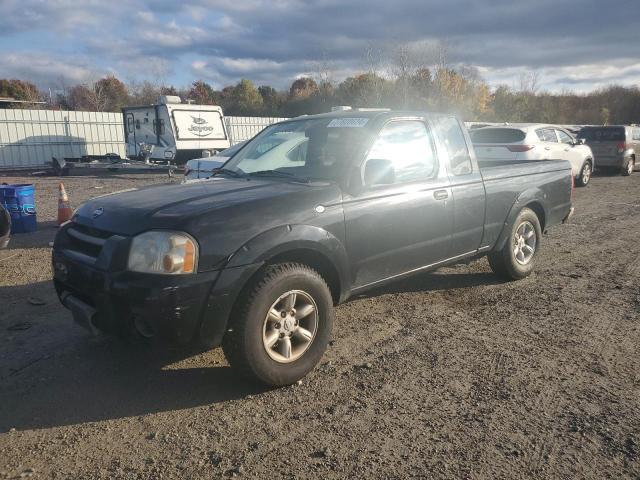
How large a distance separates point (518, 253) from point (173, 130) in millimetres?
16231

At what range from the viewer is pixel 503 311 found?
15.8ft

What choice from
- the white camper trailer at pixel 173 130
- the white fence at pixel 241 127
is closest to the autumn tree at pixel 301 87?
the white fence at pixel 241 127

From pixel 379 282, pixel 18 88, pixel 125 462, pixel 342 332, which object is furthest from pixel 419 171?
pixel 18 88

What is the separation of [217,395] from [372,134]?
231 centimetres

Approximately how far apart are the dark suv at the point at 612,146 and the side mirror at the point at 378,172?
1774 centimetres

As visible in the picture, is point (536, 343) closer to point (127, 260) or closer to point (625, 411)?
point (625, 411)

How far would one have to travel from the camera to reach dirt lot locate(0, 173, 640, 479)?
2643mm

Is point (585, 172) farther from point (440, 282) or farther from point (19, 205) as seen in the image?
point (19, 205)

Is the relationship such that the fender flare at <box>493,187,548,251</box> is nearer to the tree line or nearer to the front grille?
the front grille

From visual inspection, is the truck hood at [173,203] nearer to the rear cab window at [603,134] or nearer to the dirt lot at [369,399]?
the dirt lot at [369,399]

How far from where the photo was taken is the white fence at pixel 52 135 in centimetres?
2136

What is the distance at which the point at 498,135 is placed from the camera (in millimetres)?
12883

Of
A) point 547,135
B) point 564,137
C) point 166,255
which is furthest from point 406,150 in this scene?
point 564,137

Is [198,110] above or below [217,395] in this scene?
above
